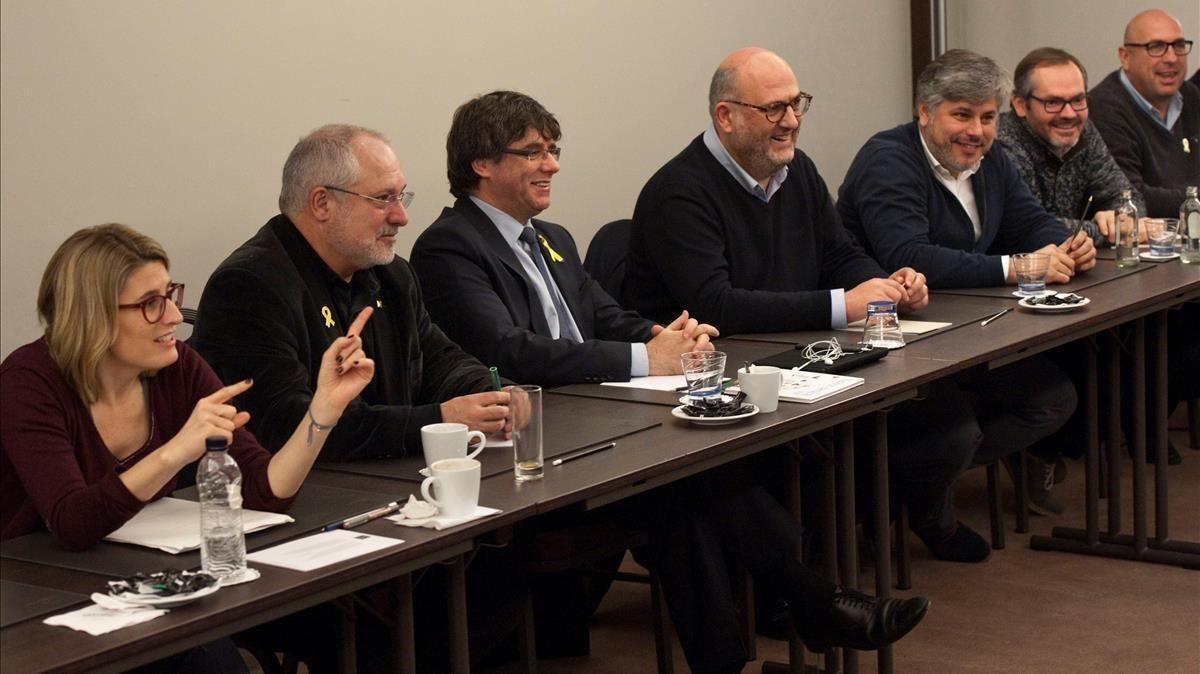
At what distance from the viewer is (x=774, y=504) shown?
318 cm

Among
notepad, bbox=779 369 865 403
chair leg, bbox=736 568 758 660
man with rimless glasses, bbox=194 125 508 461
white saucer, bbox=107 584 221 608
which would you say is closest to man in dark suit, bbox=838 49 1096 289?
notepad, bbox=779 369 865 403

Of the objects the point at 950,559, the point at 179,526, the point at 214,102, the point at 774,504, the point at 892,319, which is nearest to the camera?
the point at 179,526

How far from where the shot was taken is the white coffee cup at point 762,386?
2.96m

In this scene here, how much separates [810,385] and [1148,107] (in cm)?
334

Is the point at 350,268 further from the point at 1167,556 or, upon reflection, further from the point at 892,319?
the point at 1167,556

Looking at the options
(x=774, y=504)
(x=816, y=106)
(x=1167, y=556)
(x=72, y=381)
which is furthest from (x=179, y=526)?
(x=816, y=106)

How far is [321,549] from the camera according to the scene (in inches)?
84.7

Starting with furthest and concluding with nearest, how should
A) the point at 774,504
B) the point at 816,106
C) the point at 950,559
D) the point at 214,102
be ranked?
1. the point at 816,106
2. the point at 950,559
3. the point at 214,102
4. the point at 774,504

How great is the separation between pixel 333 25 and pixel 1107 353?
2453 mm

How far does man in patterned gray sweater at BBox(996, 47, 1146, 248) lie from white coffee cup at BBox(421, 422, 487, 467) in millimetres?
3082

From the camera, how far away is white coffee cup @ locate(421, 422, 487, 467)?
2.51m

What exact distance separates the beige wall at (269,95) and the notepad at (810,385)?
170 cm

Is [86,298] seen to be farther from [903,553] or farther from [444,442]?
[903,553]

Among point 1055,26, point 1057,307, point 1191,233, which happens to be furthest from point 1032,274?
point 1055,26
